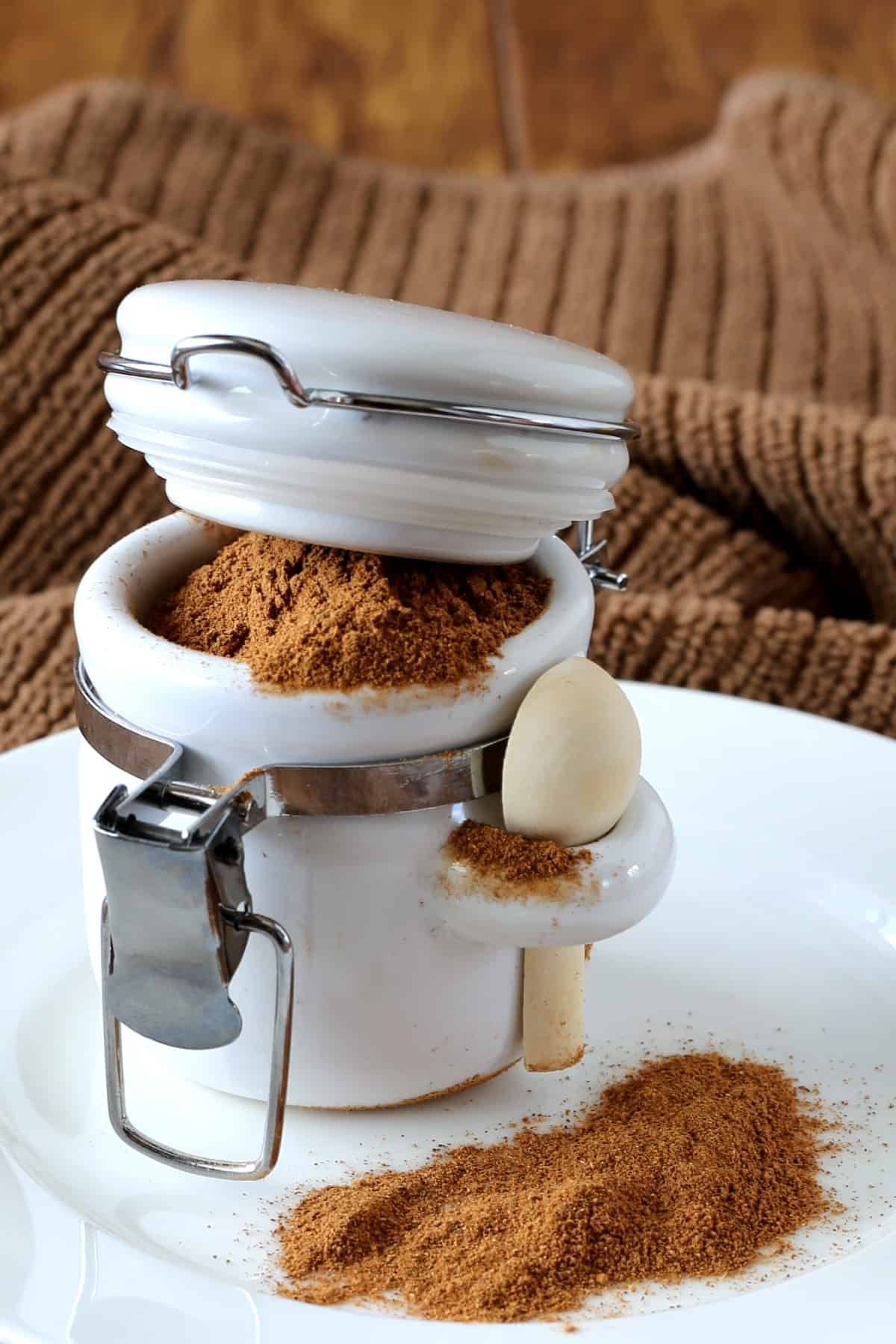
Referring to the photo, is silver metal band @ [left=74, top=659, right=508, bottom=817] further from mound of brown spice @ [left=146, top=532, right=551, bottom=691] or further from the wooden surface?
the wooden surface

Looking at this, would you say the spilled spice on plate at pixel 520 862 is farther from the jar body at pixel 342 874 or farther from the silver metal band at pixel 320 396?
the silver metal band at pixel 320 396

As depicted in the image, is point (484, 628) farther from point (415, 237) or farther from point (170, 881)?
point (415, 237)

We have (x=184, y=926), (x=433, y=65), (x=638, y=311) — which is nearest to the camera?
(x=184, y=926)

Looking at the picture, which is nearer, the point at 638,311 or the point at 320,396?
the point at 320,396

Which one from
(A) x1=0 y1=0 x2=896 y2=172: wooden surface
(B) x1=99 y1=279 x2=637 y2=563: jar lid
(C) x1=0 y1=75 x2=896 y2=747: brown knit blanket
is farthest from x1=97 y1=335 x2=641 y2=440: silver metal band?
(A) x1=0 y1=0 x2=896 y2=172: wooden surface

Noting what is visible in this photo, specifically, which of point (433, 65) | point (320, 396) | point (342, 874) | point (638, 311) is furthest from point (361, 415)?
point (433, 65)

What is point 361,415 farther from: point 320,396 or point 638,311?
point 638,311

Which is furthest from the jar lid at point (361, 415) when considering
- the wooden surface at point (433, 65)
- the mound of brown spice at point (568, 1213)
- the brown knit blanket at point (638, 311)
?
the wooden surface at point (433, 65)
